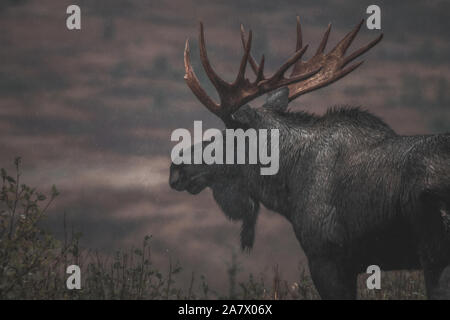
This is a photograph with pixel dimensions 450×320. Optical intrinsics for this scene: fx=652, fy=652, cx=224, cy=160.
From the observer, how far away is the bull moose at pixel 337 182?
5.17 metres

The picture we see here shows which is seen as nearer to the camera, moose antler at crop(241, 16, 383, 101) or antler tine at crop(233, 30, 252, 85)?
antler tine at crop(233, 30, 252, 85)

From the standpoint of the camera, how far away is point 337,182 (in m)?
5.77

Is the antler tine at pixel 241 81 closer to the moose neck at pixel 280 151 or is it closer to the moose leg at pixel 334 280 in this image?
the moose neck at pixel 280 151

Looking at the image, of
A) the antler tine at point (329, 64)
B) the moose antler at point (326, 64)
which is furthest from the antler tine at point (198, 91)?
the antler tine at point (329, 64)

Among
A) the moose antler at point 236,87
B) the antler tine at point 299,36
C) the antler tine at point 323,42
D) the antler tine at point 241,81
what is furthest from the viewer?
the antler tine at point 299,36

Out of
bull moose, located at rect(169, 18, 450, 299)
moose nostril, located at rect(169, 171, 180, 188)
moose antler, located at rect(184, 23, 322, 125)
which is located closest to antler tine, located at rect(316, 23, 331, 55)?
bull moose, located at rect(169, 18, 450, 299)

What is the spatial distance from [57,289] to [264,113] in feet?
8.79

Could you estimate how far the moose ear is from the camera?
6.93 m

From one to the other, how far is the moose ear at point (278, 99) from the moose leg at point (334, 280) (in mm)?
1856

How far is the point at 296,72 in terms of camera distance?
7.56 m

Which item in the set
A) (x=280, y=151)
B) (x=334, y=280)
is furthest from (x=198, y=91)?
(x=334, y=280)

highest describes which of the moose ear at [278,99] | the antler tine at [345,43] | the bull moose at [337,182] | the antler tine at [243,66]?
the antler tine at [345,43]

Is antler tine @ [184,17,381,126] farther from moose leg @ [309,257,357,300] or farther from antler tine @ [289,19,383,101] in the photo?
moose leg @ [309,257,357,300]
